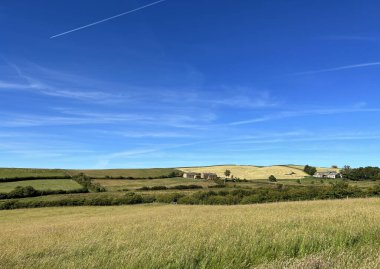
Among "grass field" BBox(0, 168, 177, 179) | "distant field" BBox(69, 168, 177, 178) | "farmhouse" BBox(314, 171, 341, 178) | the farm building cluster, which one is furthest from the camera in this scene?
"farmhouse" BBox(314, 171, 341, 178)

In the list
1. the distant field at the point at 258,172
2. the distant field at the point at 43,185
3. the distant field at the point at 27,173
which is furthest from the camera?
the distant field at the point at 258,172

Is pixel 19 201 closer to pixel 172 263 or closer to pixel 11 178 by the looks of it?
pixel 11 178

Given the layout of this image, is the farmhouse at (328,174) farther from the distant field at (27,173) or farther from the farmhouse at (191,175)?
the distant field at (27,173)

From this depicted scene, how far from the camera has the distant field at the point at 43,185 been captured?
95750 millimetres

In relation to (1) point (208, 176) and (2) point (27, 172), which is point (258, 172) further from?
(2) point (27, 172)

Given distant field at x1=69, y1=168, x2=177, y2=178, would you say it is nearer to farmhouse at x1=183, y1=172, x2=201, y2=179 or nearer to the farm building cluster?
farmhouse at x1=183, y1=172, x2=201, y2=179

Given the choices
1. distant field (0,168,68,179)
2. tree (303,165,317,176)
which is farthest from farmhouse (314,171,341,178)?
distant field (0,168,68,179)

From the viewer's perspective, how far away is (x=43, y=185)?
332 feet

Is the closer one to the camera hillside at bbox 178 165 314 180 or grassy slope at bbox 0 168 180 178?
grassy slope at bbox 0 168 180 178

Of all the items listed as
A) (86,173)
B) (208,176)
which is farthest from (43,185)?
(208,176)

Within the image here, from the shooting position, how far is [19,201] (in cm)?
7712

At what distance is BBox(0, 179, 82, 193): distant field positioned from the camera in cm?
9575

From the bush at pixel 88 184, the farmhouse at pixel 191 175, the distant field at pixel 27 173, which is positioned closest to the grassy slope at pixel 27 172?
the distant field at pixel 27 173

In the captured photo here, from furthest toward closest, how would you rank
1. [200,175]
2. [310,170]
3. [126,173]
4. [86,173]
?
[310,170], [200,175], [126,173], [86,173]
